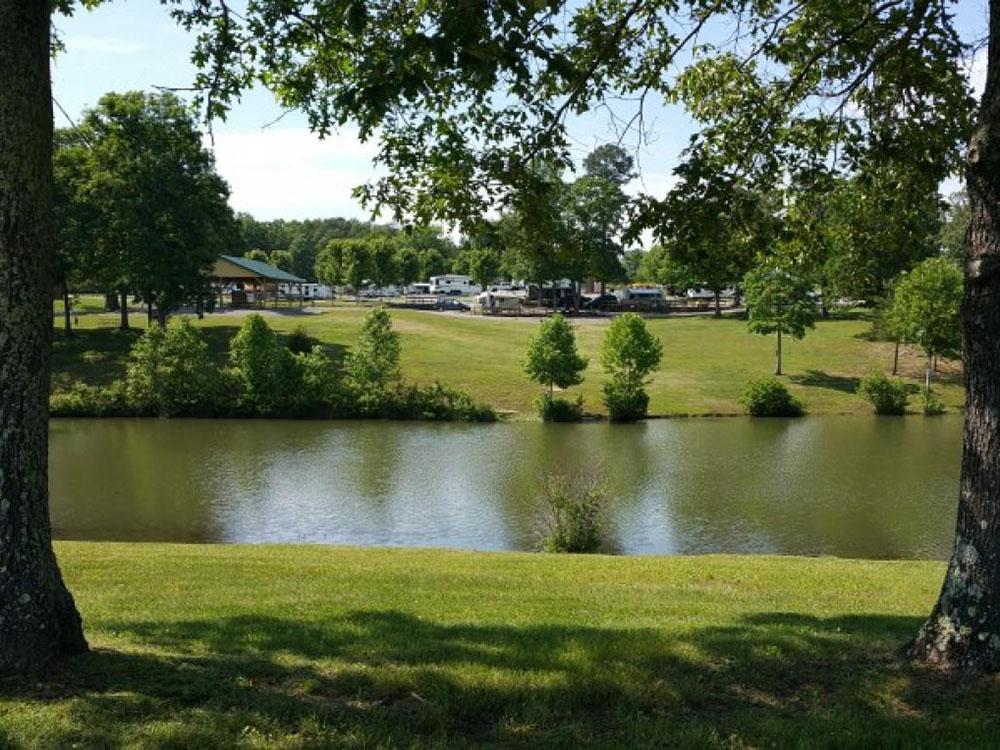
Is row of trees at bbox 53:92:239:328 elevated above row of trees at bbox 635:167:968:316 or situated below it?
above

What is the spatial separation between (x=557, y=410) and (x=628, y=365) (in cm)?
461

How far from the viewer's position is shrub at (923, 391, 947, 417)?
45656 mm

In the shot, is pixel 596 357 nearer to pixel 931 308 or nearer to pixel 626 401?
pixel 626 401

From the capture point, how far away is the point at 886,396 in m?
46.5

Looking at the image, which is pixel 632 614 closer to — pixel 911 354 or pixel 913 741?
pixel 913 741

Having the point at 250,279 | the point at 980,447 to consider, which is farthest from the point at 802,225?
the point at 250,279

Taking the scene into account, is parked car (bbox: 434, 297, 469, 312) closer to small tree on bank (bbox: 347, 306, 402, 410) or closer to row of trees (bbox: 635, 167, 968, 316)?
small tree on bank (bbox: 347, 306, 402, 410)

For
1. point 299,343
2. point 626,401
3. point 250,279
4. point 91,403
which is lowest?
point 91,403

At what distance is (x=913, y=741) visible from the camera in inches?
187

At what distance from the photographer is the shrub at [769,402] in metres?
45.5

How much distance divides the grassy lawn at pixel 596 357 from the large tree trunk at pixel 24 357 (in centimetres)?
3897

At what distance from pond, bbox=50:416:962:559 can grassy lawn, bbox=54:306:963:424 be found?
255 inches

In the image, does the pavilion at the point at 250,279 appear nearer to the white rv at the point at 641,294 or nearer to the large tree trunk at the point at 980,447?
the white rv at the point at 641,294

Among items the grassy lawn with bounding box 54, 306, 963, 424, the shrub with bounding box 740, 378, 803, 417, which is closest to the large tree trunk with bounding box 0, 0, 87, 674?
the grassy lawn with bounding box 54, 306, 963, 424
